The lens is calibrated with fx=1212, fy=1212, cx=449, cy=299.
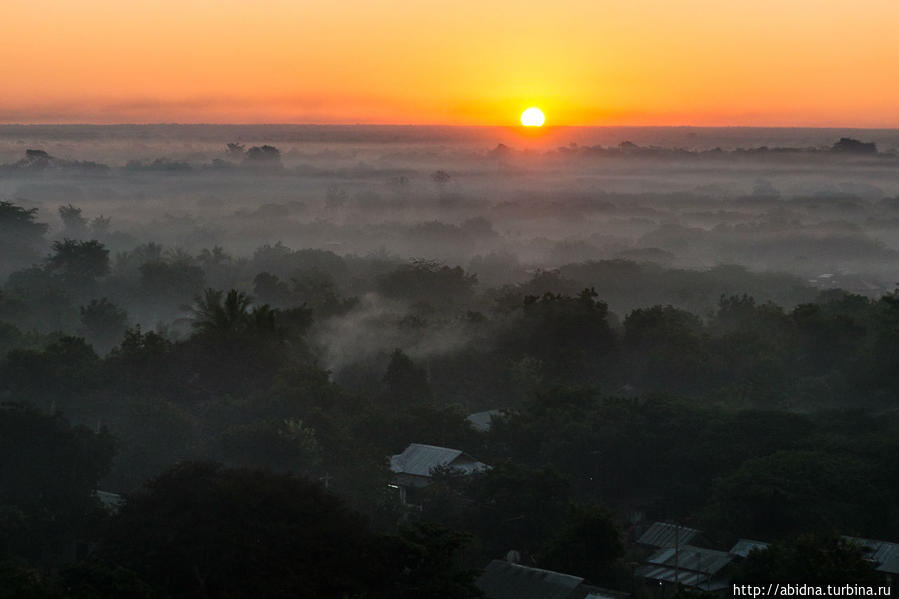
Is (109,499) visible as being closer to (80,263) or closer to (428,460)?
(428,460)

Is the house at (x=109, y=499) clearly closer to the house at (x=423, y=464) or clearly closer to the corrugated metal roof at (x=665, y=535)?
the house at (x=423, y=464)

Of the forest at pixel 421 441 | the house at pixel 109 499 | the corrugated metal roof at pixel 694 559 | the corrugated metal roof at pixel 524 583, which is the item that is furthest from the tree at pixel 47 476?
the corrugated metal roof at pixel 694 559

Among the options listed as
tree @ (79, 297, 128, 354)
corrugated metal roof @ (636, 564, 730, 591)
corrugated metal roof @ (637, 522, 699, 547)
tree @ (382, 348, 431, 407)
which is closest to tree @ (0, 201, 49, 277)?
tree @ (79, 297, 128, 354)

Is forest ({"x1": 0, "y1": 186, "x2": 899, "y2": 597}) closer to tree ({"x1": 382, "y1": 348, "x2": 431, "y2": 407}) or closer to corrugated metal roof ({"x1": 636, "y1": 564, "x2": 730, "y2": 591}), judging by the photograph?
tree ({"x1": 382, "y1": 348, "x2": 431, "y2": 407})

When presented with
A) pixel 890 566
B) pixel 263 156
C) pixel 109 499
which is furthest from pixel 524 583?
pixel 263 156

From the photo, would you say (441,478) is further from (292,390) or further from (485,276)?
(485,276)

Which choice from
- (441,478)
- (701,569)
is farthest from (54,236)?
(701,569)
